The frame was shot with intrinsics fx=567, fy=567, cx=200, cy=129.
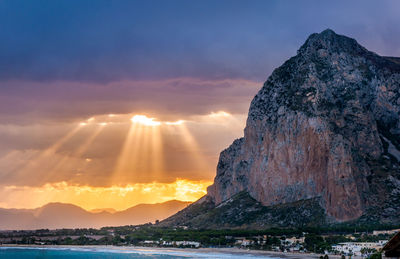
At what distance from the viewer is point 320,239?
606 feet

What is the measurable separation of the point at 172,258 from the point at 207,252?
32292 mm

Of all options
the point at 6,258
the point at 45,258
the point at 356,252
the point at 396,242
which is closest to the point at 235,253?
the point at 356,252

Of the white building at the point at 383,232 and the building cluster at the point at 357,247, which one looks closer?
the building cluster at the point at 357,247

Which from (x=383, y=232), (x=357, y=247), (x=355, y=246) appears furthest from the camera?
(x=383, y=232)

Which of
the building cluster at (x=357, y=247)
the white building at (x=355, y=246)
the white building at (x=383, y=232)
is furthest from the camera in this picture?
the white building at (x=383, y=232)

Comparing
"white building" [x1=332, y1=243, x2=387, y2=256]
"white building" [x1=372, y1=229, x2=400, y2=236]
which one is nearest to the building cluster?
"white building" [x1=332, y1=243, x2=387, y2=256]

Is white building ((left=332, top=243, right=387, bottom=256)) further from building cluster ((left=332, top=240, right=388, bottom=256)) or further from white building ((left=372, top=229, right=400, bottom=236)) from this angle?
white building ((left=372, top=229, right=400, bottom=236))

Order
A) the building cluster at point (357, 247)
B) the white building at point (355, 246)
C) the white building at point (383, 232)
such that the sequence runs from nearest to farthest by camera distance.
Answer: the building cluster at point (357, 247) < the white building at point (355, 246) < the white building at point (383, 232)

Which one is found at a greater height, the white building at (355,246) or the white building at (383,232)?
the white building at (383,232)

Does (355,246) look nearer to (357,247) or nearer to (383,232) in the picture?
(357,247)

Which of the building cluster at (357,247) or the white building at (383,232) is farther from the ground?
the white building at (383,232)

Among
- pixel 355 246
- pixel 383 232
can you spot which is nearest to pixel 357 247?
pixel 355 246

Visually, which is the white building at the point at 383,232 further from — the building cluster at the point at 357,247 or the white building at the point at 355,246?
the white building at the point at 355,246

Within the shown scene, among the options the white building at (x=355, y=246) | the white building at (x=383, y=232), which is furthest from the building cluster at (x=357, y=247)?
the white building at (x=383, y=232)
